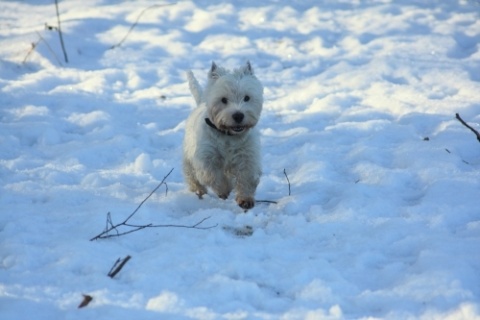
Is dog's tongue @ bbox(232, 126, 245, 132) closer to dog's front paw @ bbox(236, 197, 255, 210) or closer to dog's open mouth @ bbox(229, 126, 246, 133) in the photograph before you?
dog's open mouth @ bbox(229, 126, 246, 133)

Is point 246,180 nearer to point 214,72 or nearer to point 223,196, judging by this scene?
point 223,196

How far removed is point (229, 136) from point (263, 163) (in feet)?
3.26

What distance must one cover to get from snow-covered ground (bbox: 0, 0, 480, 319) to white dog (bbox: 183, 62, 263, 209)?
7.8 inches

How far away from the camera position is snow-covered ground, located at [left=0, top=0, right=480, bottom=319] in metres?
2.90

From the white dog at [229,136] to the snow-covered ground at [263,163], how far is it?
7.8 inches

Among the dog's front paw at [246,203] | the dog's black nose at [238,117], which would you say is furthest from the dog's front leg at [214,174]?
the dog's black nose at [238,117]

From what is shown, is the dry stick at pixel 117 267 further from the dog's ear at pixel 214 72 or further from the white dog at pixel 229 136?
the dog's ear at pixel 214 72

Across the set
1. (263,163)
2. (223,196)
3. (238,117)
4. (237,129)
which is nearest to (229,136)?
(237,129)

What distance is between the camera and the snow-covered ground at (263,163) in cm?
290

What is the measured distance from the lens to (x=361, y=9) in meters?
9.74

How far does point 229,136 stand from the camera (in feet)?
14.4

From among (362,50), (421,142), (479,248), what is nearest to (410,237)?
(479,248)

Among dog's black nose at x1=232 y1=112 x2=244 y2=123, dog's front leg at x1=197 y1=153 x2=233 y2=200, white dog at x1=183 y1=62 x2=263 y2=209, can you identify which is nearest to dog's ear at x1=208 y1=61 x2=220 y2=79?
white dog at x1=183 y1=62 x2=263 y2=209

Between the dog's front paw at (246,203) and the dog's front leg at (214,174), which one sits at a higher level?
the dog's front leg at (214,174)
